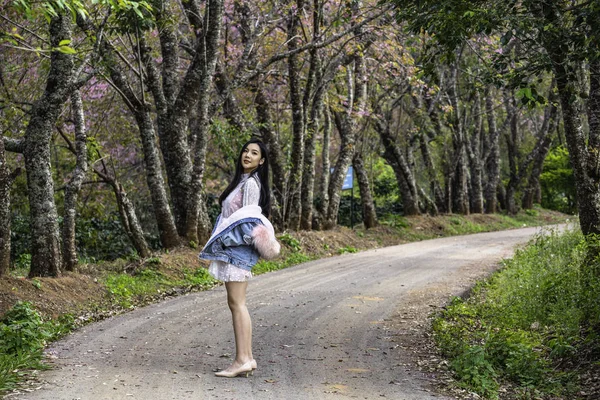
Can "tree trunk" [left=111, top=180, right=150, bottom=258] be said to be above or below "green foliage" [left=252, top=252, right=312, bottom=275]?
above

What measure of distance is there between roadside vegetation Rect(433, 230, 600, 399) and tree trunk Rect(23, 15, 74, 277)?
5.22 m

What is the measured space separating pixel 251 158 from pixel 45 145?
4611 mm

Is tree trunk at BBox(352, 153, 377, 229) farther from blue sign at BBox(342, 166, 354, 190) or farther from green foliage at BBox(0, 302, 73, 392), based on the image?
green foliage at BBox(0, 302, 73, 392)

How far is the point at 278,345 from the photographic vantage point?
8070 millimetres

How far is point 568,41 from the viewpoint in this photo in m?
8.41

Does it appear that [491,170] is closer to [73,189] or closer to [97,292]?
[73,189]

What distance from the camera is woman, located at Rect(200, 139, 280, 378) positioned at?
6543mm

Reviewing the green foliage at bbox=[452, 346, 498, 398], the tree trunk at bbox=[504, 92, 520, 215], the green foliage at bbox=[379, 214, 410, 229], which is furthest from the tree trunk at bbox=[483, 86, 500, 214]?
the green foliage at bbox=[452, 346, 498, 398]

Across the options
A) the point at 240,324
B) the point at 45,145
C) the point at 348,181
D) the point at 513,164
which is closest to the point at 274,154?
the point at 348,181

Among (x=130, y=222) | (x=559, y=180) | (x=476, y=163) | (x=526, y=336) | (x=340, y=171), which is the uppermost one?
(x=476, y=163)

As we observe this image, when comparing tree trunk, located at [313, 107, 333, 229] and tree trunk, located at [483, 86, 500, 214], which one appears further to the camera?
tree trunk, located at [483, 86, 500, 214]

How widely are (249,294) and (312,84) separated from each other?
8.09m

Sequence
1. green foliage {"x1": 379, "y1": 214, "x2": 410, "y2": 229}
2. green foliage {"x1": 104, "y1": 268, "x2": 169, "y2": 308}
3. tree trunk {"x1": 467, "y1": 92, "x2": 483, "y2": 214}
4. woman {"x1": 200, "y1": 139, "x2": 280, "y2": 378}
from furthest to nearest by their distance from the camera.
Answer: tree trunk {"x1": 467, "y1": 92, "x2": 483, "y2": 214}
green foliage {"x1": 379, "y1": 214, "x2": 410, "y2": 229}
green foliage {"x1": 104, "y1": 268, "x2": 169, "y2": 308}
woman {"x1": 200, "y1": 139, "x2": 280, "y2": 378}

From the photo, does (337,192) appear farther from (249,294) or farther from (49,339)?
(49,339)
